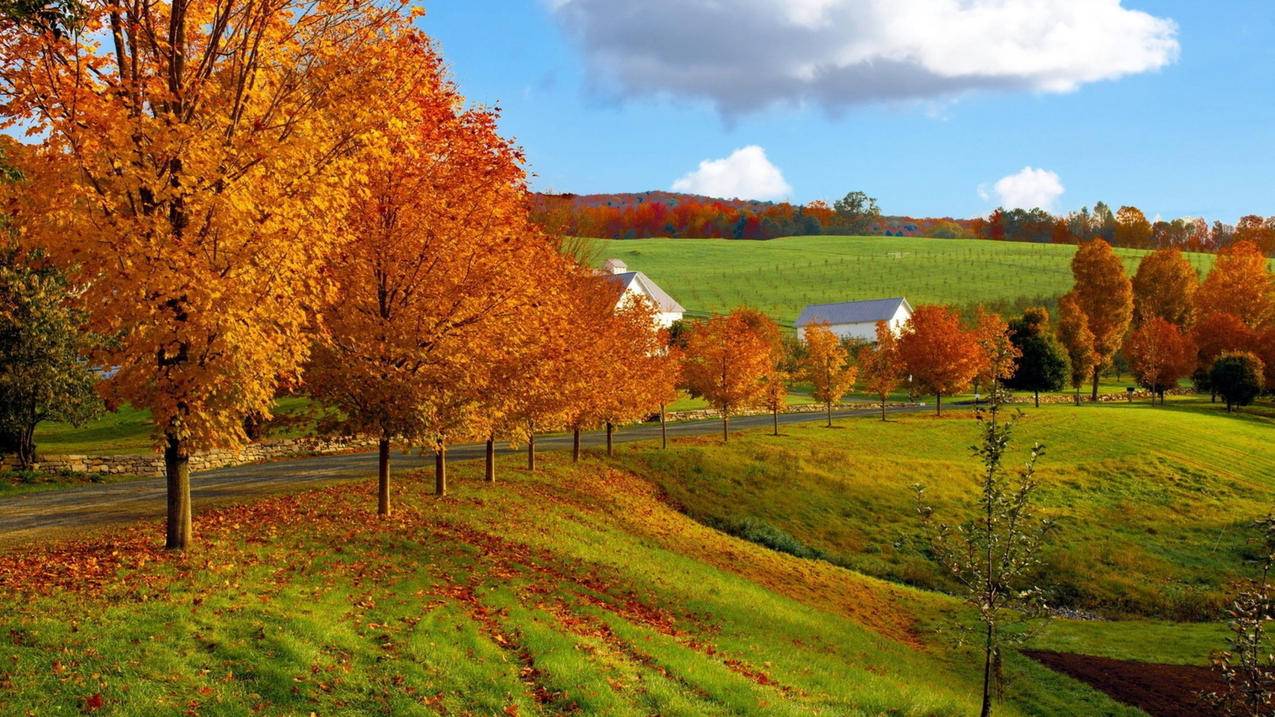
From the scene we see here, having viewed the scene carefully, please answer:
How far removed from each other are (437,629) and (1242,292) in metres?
112

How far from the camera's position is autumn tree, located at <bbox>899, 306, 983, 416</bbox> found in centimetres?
6438

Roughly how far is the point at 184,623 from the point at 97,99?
8733 millimetres

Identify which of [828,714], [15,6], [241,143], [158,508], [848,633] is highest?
[15,6]

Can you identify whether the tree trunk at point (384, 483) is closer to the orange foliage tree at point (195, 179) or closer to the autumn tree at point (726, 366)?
the orange foliage tree at point (195, 179)

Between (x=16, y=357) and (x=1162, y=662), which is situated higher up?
(x=16, y=357)

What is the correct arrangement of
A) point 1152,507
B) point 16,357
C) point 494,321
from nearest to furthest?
point 494,321 → point 16,357 → point 1152,507

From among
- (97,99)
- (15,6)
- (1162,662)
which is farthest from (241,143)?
(1162,662)

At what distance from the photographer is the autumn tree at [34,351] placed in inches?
1140

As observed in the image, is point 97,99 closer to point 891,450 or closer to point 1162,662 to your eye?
point 1162,662

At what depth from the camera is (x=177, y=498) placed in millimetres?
16141

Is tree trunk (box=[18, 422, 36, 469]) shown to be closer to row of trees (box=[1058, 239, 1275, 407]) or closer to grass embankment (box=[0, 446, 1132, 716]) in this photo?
grass embankment (box=[0, 446, 1132, 716])

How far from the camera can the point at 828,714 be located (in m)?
13.1

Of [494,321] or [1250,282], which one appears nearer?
[494,321]

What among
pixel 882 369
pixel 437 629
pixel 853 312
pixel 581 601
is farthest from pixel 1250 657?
pixel 853 312
